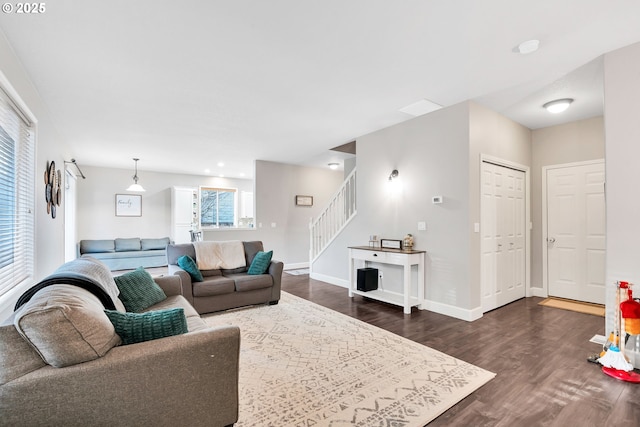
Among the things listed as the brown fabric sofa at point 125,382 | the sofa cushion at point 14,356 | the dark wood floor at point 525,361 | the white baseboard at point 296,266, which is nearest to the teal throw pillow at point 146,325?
the brown fabric sofa at point 125,382

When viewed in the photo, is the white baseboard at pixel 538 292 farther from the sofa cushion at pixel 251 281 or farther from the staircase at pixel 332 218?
the sofa cushion at pixel 251 281

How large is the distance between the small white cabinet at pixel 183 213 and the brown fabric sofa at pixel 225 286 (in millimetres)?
4630

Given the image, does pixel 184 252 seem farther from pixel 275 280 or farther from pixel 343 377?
pixel 343 377

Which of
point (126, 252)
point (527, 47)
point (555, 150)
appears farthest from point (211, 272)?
point (555, 150)

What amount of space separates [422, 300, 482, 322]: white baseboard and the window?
22.2 ft

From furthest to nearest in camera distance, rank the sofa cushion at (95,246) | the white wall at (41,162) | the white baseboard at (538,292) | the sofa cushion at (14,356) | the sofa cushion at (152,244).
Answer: the sofa cushion at (152,244), the sofa cushion at (95,246), the white baseboard at (538,292), the white wall at (41,162), the sofa cushion at (14,356)

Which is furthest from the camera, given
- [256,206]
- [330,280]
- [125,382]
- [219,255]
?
[256,206]

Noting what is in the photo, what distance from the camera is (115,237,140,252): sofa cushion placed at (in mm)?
7836

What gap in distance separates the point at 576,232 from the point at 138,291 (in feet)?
→ 18.6

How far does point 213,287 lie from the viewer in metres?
3.84

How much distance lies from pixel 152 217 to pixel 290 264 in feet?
14.2

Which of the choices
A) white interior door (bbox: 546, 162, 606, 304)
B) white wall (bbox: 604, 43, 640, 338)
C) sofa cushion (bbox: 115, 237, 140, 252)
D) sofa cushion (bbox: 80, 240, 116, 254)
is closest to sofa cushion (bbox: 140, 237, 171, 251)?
sofa cushion (bbox: 115, 237, 140, 252)

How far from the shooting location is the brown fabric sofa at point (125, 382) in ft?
3.87

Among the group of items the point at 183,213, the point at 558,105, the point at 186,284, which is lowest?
the point at 186,284
